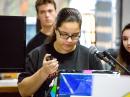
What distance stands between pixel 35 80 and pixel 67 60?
242 mm

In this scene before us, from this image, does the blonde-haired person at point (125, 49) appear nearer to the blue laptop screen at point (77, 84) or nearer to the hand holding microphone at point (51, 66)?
the hand holding microphone at point (51, 66)

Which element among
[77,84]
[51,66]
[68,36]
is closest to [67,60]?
[68,36]

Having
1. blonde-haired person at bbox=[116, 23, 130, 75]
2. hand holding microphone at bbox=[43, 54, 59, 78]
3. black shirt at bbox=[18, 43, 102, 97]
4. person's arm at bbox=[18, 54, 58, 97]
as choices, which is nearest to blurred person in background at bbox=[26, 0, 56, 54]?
blonde-haired person at bbox=[116, 23, 130, 75]

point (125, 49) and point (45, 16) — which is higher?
point (45, 16)

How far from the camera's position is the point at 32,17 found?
3.32m

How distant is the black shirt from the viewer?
5.32ft

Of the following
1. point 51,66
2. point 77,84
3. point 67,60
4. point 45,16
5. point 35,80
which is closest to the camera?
point 77,84

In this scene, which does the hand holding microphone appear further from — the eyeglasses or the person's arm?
the eyeglasses

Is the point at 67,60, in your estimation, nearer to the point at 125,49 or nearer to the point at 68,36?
the point at 68,36

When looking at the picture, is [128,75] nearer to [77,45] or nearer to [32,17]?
[77,45]

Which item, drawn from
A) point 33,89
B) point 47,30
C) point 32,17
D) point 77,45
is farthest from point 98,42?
point 33,89

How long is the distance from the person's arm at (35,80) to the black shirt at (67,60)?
80mm

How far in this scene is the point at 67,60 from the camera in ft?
5.41

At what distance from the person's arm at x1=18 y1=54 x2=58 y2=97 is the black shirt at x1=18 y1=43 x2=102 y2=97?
0.08 m
